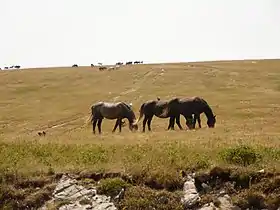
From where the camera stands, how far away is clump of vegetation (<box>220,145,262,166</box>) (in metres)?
20.2

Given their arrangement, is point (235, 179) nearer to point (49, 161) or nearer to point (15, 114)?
point (49, 161)

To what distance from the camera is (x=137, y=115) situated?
53.6m

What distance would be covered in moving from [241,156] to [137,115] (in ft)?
110

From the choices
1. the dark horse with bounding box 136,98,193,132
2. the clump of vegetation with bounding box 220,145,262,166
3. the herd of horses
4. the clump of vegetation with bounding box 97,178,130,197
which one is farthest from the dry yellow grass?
the herd of horses

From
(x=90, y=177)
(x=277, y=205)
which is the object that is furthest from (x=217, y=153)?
(x=90, y=177)

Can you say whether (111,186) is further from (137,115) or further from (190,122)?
(137,115)

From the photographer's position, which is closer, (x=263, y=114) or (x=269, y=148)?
(x=269, y=148)

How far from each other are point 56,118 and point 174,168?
1579 inches

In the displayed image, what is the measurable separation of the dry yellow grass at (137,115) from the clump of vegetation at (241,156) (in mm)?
368

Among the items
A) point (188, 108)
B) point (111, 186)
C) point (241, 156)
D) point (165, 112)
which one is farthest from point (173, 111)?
point (111, 186)

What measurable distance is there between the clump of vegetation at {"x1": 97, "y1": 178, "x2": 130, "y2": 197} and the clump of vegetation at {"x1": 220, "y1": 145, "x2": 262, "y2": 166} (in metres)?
3.91

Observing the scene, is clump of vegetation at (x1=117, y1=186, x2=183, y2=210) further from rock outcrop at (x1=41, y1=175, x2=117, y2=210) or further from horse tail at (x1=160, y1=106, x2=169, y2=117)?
horse tail at (x1=160, y1=106, x2=169, y2=117)

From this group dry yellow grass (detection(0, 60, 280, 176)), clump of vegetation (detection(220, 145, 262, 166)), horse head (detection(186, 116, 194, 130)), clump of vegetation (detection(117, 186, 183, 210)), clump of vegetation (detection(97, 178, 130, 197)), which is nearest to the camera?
clump of vegetation (detection(117, 186, 183, 210))

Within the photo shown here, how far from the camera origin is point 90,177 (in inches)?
827
